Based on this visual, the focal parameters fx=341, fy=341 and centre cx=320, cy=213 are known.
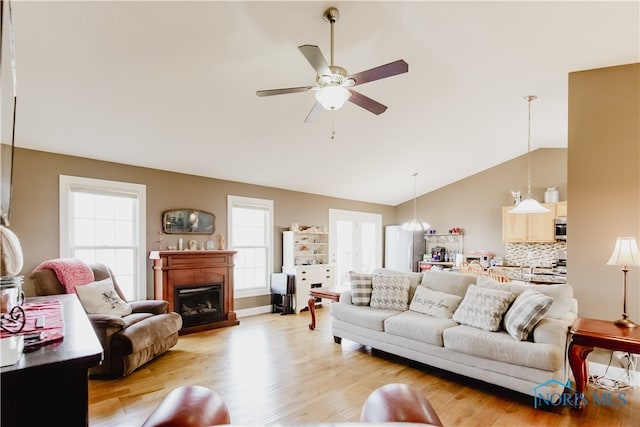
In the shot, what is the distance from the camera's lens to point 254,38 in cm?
274

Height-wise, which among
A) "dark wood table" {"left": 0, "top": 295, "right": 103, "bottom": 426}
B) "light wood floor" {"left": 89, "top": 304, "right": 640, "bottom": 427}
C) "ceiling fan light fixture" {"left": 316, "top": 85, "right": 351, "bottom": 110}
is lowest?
"light wood floor" {"left": 89, "top": 304, "right": 640, "bottom": 427}

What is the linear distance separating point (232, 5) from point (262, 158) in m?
2.73

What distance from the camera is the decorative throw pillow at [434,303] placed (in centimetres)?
365

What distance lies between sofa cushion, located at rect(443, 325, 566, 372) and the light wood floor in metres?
0.34

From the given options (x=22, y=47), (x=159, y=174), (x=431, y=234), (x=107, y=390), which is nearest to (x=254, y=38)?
(x=22, y=47)

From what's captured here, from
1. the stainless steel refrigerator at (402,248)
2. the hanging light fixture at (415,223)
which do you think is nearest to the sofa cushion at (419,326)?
the hanging light fixture at (415,223)

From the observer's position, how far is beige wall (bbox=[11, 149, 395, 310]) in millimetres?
3812

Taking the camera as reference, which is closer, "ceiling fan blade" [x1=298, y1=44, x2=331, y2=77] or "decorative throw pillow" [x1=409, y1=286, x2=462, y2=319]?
"ceiling fan blade" [x1=298, y1=44, x2=331, y2=77]

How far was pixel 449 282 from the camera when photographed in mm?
3912

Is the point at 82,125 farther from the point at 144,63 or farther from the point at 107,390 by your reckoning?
the point at 107,390

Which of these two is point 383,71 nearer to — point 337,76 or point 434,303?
point 337,76

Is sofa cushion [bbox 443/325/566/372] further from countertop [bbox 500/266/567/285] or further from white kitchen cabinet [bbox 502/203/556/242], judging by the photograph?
white kitchen cabinet [bbox 502/203/556/242]

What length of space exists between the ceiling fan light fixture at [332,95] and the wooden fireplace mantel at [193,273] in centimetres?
331

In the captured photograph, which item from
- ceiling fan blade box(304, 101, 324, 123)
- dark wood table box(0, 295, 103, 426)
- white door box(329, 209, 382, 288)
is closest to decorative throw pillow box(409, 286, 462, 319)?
ceiling fan blade box(304, 101, 324, 123)
